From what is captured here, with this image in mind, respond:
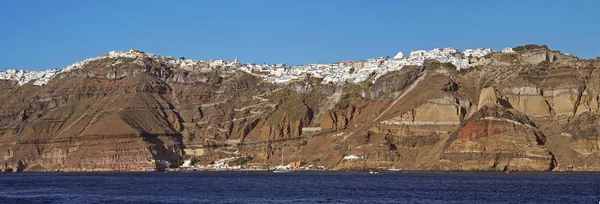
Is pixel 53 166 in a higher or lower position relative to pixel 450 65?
lower

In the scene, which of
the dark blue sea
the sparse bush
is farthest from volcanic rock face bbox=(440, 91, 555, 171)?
the sparse bush

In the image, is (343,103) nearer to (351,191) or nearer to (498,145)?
(498,145)

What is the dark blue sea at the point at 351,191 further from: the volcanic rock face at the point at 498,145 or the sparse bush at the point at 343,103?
the sparse bush at the point at 343,103

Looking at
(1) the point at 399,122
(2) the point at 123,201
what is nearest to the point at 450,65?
(1) the point at 399,122

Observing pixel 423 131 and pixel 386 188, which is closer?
pixel 386 188

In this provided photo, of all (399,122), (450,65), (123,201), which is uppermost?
(450,65)

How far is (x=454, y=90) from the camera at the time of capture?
148 metres

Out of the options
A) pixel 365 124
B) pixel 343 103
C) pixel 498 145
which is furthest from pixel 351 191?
pixel 343 103

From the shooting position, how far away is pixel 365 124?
15375cm

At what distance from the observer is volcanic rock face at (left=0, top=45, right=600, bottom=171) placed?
12625 centimetres

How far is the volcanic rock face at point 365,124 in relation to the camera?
126 meters

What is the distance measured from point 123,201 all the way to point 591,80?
81.3 meters

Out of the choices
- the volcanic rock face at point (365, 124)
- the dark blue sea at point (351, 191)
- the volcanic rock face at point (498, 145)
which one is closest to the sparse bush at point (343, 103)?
the volcanic rock face at point (365, 124)

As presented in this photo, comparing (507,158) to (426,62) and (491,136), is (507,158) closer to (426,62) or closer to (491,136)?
(491,136)
